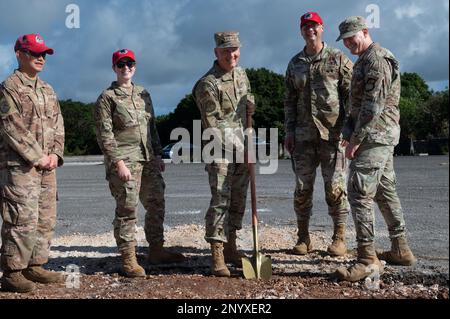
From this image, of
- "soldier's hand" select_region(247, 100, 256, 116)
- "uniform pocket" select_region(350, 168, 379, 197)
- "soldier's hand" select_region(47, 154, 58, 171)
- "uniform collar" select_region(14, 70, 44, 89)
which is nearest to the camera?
Result: "uniform pocket" select_region(350, 168, 379, 197)

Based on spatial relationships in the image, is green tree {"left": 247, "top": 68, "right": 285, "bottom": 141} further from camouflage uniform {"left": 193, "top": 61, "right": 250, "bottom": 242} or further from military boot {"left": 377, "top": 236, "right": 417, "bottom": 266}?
camouflage uniform {"left": 193, "top": 61, "right": 250, "bottom": 242}

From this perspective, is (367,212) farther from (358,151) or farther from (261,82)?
(261,82)

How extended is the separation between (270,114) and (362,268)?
142 ft

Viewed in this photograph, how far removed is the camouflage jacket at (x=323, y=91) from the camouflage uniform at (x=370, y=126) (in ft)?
2.29

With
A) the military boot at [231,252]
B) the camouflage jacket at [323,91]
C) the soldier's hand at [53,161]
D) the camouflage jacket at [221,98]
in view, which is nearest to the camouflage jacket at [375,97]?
the camouflage jacket at [323,91]

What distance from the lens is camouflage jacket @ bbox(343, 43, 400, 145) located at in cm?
513

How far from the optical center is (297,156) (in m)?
6.35

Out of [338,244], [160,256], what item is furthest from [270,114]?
[160,256]

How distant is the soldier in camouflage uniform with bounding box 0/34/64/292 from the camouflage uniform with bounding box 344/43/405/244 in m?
2.89

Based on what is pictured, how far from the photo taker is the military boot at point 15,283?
5.12m

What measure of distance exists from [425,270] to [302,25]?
111 inches

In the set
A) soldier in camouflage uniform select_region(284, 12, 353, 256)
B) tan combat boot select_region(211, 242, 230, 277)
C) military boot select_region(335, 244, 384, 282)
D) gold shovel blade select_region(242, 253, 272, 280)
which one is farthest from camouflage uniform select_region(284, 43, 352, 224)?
tan combat boot select_region(211, 242, 230, 277)

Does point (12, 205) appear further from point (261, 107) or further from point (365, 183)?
point (261, 107)

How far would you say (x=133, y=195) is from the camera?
5703mm
